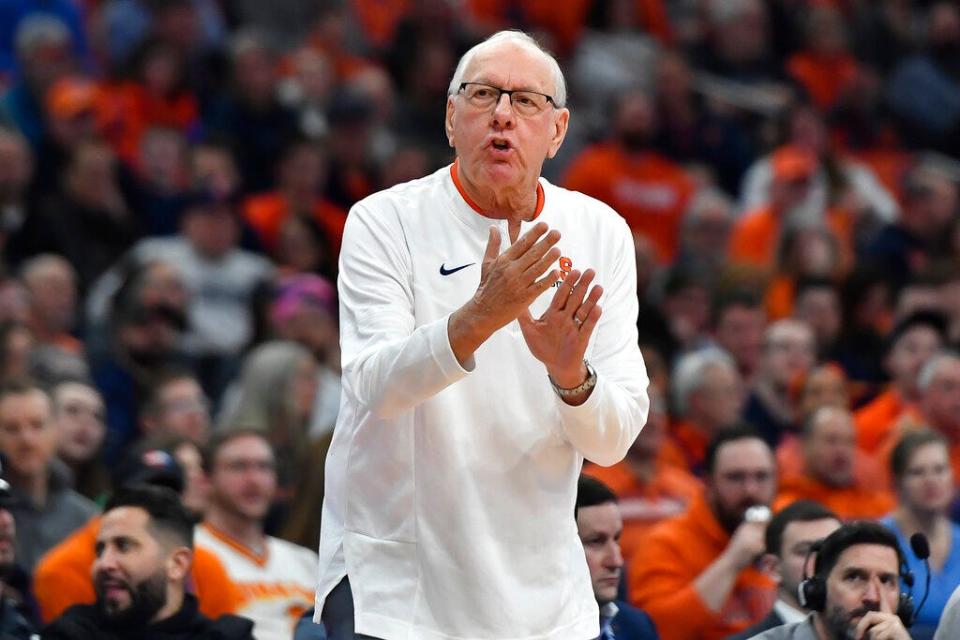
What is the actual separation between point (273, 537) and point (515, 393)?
3.98 m

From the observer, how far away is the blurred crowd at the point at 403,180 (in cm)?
712

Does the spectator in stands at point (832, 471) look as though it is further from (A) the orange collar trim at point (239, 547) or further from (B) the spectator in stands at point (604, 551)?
(A) the orange collar trim at point (239, 547)

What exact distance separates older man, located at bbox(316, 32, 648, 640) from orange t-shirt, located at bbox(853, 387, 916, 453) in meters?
5.24

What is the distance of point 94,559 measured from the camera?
6133mm

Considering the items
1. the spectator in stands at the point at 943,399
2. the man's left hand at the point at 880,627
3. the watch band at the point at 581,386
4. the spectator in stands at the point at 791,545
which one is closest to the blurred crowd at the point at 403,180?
the spectator in stands at the point at 943,399

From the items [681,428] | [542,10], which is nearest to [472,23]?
[542,10]

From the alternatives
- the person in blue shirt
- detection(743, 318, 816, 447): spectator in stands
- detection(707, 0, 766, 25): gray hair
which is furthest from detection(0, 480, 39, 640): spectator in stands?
detection(707, 0, 766, 25): gray hair

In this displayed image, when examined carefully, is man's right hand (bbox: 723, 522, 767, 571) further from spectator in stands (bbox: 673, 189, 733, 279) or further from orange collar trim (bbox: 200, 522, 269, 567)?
spectator in stands (bbox: 673, 189, 733, 279)

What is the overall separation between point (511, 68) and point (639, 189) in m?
8.00

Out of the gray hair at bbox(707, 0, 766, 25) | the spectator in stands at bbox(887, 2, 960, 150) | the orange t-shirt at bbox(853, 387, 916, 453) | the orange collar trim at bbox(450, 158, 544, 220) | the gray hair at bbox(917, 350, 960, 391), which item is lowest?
the orange t-shirt at bbox(853, 387, 916, 453)

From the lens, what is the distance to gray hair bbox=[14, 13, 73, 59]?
431 inches

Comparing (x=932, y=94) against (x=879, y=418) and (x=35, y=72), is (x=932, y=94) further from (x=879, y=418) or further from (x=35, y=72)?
(x=35, y=72)

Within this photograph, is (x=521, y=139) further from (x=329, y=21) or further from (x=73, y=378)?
(x=329, y=21)

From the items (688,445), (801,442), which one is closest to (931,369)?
(801,442)
